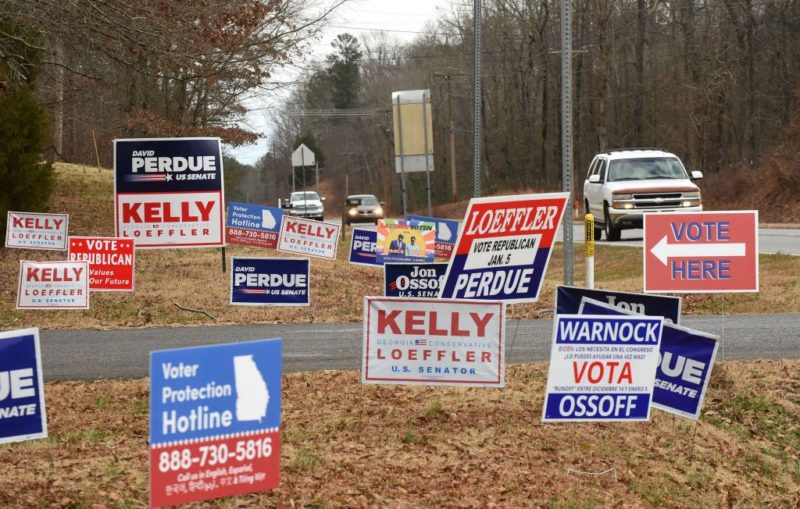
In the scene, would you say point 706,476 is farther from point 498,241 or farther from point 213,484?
point 213,484

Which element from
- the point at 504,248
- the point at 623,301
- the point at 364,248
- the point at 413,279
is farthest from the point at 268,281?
the point at 623,301

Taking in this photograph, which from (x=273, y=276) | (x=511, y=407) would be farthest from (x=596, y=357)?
(x=273, y=276)

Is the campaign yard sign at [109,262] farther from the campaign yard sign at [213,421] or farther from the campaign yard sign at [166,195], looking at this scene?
the campaign yard sign at [213,421]

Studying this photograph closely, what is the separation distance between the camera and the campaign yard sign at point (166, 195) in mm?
13727

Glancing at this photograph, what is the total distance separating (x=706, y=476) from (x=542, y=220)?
7.94 ft

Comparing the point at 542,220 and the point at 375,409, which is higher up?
the point at 542,220

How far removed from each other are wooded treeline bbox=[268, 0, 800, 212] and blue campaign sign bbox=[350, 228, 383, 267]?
698cm

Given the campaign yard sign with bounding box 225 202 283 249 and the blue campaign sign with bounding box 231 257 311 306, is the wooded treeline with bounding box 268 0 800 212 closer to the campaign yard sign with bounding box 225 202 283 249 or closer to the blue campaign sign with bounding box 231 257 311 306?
the campaign yard sign with bounding box 225 202 283 249

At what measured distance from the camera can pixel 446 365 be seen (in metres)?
8.73

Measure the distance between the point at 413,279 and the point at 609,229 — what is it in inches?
551

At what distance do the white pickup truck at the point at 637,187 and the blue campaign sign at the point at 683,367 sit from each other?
619 inches

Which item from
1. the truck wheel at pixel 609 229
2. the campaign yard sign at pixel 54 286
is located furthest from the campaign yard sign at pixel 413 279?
the truck wheel at pixel 609 229

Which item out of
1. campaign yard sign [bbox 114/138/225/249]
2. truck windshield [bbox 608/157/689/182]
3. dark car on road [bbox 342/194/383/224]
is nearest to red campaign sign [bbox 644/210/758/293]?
campaign yard sign [bbox 114/138/225/249]

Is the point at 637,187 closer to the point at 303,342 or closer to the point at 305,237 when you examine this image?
the point at 305,237
